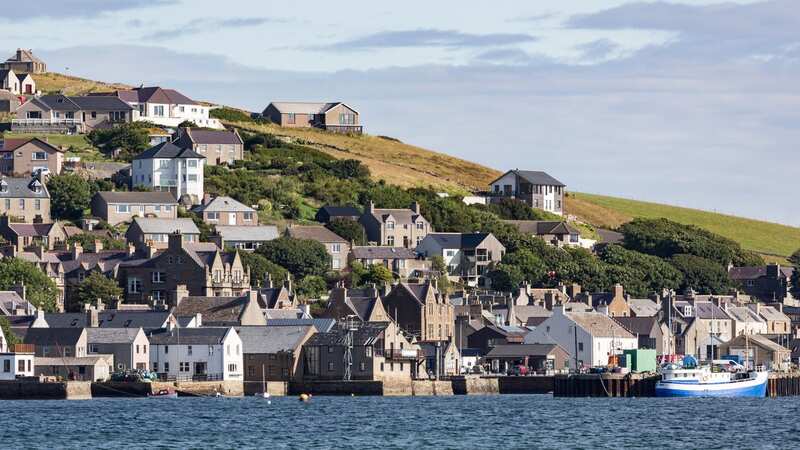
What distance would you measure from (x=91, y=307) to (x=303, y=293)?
2994 cm

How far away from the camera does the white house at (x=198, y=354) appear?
128125 millimetres

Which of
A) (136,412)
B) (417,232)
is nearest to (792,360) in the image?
(417,232)

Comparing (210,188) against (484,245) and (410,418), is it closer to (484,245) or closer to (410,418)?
(484,245)

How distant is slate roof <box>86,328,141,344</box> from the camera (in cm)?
13062

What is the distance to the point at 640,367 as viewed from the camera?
145000 millimetres

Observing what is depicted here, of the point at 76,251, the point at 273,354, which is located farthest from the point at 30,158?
the point at 273,354

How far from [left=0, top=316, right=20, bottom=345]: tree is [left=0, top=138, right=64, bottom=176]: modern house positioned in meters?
54.8

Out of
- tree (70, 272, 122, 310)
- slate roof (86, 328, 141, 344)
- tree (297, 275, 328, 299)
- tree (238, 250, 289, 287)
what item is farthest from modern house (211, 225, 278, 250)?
slate roof (86, 328, 141, 344)

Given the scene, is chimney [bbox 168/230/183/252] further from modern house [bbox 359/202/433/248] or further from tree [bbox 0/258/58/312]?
modern house [bbox 359/202/433/248]

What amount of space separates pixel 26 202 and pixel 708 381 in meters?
68.1

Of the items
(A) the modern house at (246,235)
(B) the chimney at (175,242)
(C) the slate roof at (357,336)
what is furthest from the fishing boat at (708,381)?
(A) the modern house at (246,235)

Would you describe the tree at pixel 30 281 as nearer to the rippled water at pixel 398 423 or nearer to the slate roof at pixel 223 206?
the rippled water at pixel 398 423

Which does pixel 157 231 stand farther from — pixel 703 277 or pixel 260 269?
pixel 703 277

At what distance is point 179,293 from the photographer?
148125 mm
